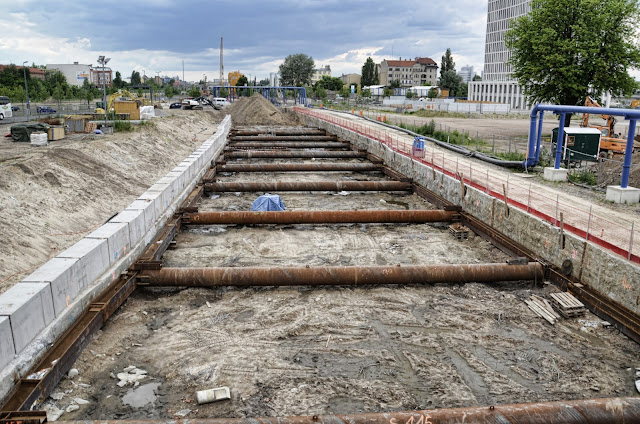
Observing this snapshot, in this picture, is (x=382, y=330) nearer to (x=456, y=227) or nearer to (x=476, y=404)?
(x=476, y=404)

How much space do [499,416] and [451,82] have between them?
140801mm

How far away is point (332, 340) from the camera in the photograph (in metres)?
9.73

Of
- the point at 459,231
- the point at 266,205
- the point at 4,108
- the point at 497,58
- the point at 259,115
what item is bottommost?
the point at 459,231

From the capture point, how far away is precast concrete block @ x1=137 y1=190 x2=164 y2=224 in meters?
15.5

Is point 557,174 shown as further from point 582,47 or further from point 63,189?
point 63,189

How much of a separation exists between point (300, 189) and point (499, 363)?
13.9 metres

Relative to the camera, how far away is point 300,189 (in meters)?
21.8

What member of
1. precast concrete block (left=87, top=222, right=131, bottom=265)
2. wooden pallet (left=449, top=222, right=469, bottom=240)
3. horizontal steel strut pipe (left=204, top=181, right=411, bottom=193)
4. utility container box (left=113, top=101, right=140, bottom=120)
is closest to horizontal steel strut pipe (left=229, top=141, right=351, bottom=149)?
utility container box (left=113, top=101, right=140, bottom=120)

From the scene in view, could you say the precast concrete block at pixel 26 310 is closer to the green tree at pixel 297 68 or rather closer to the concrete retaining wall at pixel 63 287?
the concrete retaining wall at pixel 63 287

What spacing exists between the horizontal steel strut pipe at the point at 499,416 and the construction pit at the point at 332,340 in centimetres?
66

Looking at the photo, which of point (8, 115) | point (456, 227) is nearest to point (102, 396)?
point (456, 227)

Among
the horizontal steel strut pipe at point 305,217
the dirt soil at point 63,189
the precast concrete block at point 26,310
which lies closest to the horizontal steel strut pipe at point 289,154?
the dirt soil at point 63,189

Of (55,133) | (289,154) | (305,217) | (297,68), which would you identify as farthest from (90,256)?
(297,68)

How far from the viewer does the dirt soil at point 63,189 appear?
12.6 metres
